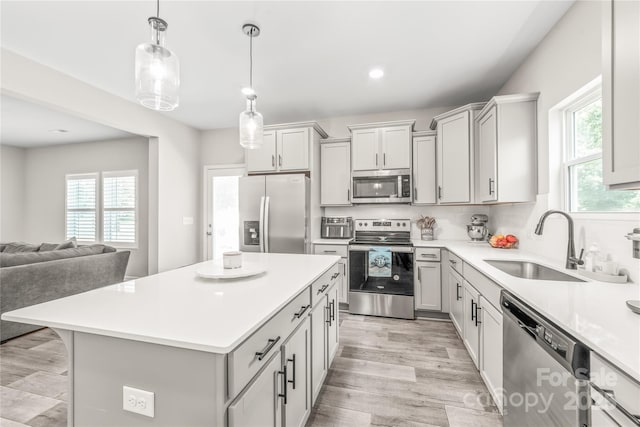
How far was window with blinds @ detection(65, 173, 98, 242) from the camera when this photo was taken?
220 inches

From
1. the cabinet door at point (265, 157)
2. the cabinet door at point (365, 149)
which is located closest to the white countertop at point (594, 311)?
the cabinet door at point (365, 149)

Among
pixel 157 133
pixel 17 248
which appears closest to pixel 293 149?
pixel 157 133

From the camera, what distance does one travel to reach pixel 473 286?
217 centimetres

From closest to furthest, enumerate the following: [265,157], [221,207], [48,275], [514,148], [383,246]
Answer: [514,148] → [48,275] → [383,246] → [265,157] → [221,207]

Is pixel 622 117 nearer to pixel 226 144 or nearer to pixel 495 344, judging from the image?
pixel 495 344

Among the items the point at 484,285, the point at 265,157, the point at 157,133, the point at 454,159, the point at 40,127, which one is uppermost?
the point at 40,127

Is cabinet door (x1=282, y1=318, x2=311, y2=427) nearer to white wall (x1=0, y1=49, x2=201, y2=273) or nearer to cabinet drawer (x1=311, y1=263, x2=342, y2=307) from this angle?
cabinet drawer (x1=311, y1=263, x2=342, y2=307)

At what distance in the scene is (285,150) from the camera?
3.74m

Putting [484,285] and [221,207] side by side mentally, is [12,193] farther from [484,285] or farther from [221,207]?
[484,285]

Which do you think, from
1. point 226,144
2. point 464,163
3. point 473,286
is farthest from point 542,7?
point 226,144

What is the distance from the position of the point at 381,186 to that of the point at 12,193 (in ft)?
25.3

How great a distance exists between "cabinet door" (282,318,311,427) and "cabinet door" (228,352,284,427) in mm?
77

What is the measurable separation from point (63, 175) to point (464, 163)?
753 cm

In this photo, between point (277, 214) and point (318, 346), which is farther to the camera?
point (277, 214)
